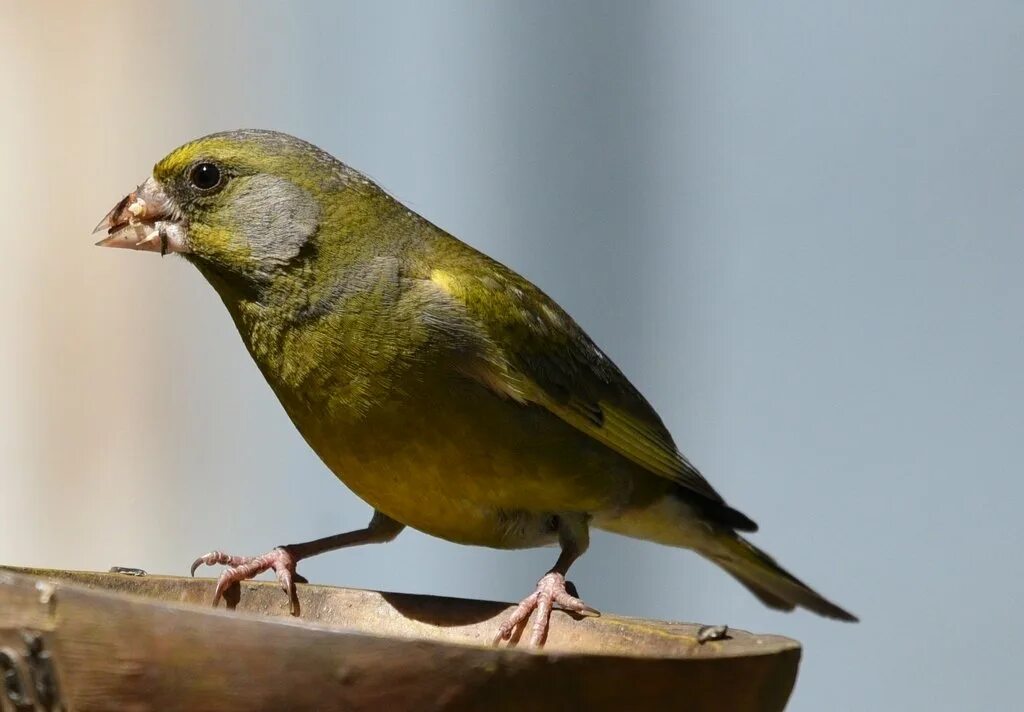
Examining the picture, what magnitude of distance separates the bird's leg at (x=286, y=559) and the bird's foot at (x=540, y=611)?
37cm

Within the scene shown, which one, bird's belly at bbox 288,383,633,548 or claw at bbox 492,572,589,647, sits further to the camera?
bird's belly at bbox 288,383,633,548

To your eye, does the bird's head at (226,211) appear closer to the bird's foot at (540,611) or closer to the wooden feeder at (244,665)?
the bird's foot at (540,611)

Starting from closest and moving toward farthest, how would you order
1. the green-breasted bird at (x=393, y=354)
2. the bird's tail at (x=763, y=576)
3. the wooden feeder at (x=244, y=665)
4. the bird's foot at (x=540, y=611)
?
the wooden feeder at (x=244, y=665) → the bird's foot at (x=540, y=611) → the green-breasted bird at (x=393, y=354) → the bird's tail at (x=763, y=576)

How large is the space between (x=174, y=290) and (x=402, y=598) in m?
3.22

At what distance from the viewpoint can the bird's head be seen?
8.51 ft

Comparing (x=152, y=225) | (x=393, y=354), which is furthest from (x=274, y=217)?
(x=393, y=354)

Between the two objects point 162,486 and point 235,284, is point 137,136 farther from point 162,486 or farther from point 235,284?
point 235,284

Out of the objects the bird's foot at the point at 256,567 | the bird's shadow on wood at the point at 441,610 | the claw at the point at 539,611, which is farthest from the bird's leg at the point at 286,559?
the claw at the point at 539,611

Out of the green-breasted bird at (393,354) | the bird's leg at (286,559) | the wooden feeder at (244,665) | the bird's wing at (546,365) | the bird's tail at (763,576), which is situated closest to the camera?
the wooden feeder at (244,665)

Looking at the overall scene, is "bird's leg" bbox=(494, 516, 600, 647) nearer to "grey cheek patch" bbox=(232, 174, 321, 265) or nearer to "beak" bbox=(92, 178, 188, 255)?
"grey cheek patch" bbox=(232, 174, 321, 265)

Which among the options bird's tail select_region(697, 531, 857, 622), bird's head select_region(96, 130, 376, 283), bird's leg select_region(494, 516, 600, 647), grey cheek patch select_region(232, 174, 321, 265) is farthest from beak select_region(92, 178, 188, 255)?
bird's tail select_region(697, 531, 857, 622)

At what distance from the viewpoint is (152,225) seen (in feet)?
8.61

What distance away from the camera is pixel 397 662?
1.34 meters

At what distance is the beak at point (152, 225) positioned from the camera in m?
2.61
